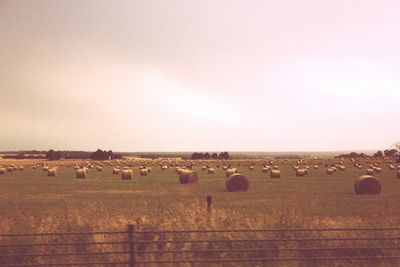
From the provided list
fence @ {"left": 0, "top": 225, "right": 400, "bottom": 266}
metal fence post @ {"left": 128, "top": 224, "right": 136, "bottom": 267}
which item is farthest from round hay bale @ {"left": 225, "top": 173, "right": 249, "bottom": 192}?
metal fence post @ {"left": 128, "top": 224, "right": 136, "bottom": 267}

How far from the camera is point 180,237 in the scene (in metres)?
13.3

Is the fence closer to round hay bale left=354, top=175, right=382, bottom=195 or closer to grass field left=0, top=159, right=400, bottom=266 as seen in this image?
grass field left=0, top=159, right=400, bottom=266

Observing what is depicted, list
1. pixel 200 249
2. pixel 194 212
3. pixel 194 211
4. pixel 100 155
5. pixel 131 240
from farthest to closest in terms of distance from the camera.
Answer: pixel 100 155
pixel 194 211
pixel 194 212
pixel 200 249
pixel 131 240

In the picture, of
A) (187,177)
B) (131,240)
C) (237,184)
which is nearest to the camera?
(131,240)

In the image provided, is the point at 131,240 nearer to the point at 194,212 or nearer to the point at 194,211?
the point at 194,212

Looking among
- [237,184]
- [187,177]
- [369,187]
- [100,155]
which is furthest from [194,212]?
[100,155]

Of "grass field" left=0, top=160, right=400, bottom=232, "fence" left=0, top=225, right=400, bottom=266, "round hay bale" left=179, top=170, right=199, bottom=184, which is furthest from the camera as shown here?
"round hay bale" left=179, top=170, right=199, bottom=184

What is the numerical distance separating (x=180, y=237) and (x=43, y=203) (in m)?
18.0

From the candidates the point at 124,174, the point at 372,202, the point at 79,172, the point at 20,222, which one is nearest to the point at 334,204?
the point at 372,202

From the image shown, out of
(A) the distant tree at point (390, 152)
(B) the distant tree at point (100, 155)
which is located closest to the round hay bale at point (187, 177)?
(B) the distant tree at point (100, 155)

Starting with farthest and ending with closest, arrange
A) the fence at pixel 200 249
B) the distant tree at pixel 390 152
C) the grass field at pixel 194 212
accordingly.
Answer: the distant tree at pixel 390 152, the grass field at pixel 194 212, the fence at pixel 200 249

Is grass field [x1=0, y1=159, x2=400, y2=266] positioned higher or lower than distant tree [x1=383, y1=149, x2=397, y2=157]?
lower

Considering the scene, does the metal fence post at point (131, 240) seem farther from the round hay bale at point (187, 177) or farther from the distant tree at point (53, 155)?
the distant tree at point (53, 155)

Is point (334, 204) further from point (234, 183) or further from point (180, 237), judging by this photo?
point (180, 237)
